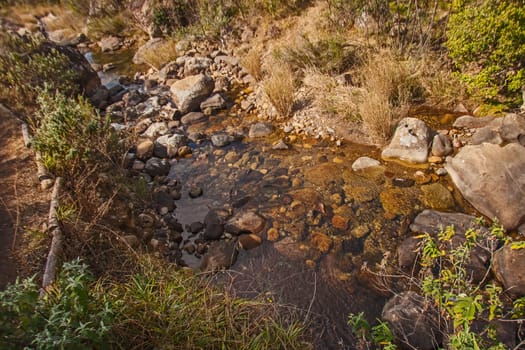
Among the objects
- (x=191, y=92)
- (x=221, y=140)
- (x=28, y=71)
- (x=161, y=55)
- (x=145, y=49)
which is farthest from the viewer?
(x=145, y=49)

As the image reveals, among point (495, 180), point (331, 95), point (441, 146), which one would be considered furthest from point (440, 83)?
point (495, 180)

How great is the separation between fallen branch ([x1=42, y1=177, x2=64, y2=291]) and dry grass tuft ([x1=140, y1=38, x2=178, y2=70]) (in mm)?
5654

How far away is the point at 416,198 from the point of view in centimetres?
349

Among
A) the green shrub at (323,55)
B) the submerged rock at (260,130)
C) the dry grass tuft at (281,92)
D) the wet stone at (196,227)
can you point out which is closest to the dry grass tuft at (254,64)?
the green shrub at (323,55)

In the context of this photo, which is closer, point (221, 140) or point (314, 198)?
point (314, 198)

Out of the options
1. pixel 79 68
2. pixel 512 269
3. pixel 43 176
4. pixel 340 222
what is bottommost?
pixel 512 269

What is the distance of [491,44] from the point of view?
11.9ft

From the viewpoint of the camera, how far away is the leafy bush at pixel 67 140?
323 centimetres

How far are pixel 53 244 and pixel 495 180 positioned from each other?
4101mm

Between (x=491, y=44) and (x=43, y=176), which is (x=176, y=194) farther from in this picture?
(x=491, y=44)

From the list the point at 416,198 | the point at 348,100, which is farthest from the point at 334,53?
the point at 416,198

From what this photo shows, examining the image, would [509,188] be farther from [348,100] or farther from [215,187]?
[215,187]

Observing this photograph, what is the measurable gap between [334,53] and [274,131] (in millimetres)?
1828

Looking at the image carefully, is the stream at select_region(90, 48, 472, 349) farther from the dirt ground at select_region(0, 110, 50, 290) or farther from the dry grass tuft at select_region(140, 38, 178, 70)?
the dry grass tuft at select_region(140, 38, 178, 70)
